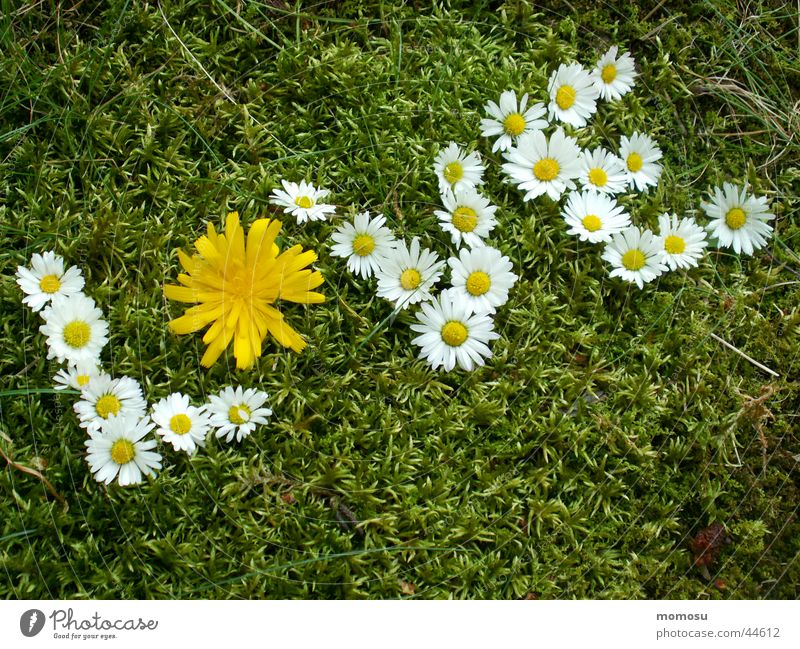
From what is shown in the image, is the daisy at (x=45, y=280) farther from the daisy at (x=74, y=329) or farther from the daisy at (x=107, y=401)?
the daisy at (x=107, y=401)

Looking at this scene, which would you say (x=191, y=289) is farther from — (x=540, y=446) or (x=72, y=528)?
(x=540, y=446)

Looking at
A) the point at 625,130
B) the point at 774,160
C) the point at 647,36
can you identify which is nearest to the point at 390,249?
the point at 625,130

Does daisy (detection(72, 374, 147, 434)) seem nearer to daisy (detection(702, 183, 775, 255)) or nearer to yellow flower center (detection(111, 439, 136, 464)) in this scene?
yellow flower center (detection(111, 439, 136, 464))

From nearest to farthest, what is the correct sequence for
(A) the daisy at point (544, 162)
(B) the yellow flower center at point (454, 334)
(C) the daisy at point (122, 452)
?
(C) the daisy at point (122, 452)
(B) the yellow flower center at point (454, 334)
(A) the daisy at point (544, 162)

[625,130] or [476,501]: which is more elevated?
[625,130]

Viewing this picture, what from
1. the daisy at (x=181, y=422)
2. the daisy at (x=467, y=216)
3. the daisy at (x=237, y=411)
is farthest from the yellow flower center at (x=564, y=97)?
the daisy at (x=181, y=422)

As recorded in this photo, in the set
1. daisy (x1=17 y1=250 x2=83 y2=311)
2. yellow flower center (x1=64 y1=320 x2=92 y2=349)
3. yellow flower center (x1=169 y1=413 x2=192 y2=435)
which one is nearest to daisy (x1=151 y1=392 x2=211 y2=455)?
yellow flower center (x1=169 y1=413 x2=192 y2=435)
